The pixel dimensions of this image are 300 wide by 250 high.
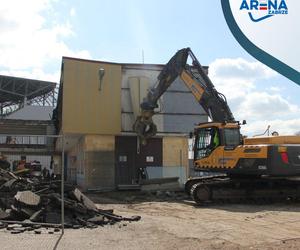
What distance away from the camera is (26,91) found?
94312mm

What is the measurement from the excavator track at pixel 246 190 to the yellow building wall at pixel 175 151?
13.7 metres

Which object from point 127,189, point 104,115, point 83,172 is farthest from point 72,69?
point 127,189

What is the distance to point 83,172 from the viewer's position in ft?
106

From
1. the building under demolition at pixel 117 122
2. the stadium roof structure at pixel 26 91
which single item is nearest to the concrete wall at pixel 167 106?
the building under demolition at pixel 117 122

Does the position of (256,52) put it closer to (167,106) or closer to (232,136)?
(232,136)

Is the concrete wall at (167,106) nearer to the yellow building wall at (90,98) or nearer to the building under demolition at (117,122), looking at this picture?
the building under demolition at (117,122)

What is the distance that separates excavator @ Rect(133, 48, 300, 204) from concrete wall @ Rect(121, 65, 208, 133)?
33.8 feet

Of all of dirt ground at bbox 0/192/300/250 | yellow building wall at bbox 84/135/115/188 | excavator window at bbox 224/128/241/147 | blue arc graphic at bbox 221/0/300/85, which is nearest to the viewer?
blue arc graphic at bbox 221/0/300/85

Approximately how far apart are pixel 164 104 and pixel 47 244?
84.8 feet

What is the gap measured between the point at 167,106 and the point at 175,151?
328cm

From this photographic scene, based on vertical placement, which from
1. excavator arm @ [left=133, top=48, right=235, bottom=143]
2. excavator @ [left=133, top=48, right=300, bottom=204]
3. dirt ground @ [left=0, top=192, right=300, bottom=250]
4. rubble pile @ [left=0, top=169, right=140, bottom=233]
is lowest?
dirt ground @ [left=0, top=192, right=300, bottom=250]

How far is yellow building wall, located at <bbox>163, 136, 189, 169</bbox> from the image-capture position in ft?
113

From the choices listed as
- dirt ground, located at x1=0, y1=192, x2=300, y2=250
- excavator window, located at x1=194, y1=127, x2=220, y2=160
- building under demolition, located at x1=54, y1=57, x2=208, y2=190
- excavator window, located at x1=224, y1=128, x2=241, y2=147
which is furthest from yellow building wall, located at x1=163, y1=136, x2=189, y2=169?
dirt ground, located at x1=0, y1=192, x2=300, y2=250

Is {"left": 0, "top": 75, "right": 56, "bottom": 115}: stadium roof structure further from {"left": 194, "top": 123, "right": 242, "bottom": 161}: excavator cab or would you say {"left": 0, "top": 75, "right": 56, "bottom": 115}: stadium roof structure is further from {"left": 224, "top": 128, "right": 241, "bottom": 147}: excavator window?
{"left": 224, "top": 128, "right": 241, "bottom": 147}: excavator window
